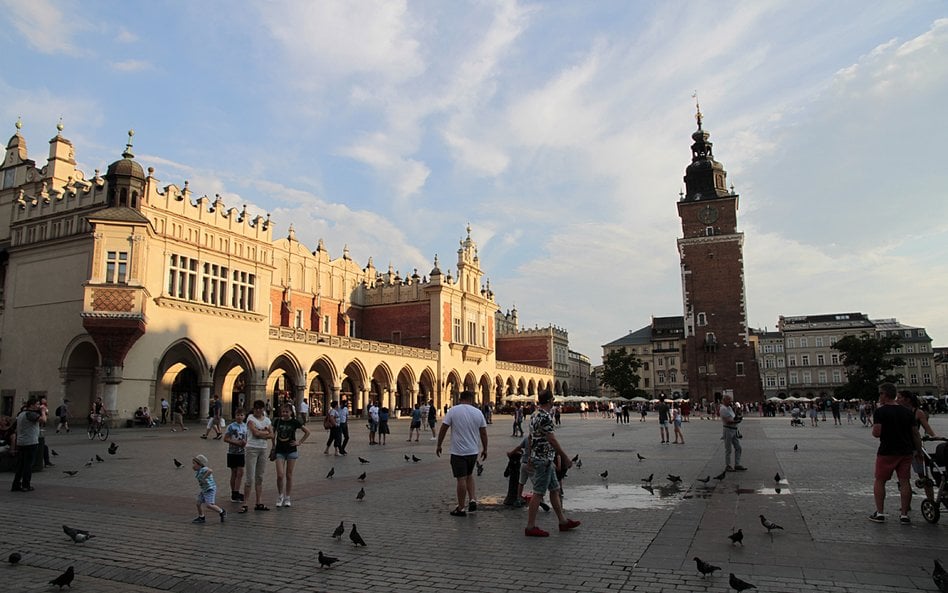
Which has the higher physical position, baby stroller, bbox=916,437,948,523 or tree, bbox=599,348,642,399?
tree, bbox=599,348,642,399

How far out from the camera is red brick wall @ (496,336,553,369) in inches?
3310

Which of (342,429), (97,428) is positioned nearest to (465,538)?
(342,429)

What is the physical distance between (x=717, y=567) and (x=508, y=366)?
206ft

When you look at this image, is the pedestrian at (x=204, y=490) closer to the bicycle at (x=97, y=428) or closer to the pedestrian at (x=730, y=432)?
the pedestrian at (x=730, y=432)

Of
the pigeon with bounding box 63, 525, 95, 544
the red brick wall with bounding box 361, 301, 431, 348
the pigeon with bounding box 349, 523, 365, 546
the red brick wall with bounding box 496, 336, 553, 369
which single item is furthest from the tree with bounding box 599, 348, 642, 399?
the pigeon with bounding box 63, 525, 95, 544

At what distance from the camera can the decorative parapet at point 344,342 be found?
125 feet

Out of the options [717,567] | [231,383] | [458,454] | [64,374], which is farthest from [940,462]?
[231,383]

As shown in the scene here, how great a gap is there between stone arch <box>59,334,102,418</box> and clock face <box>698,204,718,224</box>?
53.7 metres

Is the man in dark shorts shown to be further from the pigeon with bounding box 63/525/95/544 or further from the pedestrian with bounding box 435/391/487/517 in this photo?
the pigeon with bounding box 63/525/95/544

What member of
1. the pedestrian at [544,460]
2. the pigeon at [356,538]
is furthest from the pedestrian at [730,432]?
the pigeon at [356,538]

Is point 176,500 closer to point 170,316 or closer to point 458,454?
point 458,454

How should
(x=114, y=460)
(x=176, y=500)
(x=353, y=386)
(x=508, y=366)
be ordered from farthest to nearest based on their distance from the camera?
(x=508, y=366) < (x=353, y=386) < (x=114, y=460) < (x=176, y=500)

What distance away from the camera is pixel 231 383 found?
1487 inches

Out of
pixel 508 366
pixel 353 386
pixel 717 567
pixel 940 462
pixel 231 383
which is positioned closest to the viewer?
pixel 717 567
